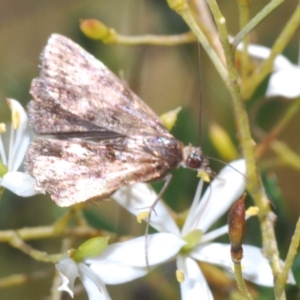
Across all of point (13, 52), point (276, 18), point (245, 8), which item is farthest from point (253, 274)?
point (13, 52)

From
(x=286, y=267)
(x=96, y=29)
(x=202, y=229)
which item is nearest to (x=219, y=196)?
(x=202, y=229)

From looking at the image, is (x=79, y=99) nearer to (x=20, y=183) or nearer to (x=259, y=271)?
(x=20, y=183)

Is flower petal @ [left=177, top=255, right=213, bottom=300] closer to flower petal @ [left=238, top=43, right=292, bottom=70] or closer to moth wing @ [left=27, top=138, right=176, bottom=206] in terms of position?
moth wing @ [left=27, top=138, right=176, bottom=206]

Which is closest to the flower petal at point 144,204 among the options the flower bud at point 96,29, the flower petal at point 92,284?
the flower petal at point 92,284

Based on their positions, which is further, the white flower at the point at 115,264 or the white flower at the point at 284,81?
the white flower at the point at 284,81

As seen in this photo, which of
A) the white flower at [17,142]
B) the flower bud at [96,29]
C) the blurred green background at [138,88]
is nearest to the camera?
the white flower at [17,142]

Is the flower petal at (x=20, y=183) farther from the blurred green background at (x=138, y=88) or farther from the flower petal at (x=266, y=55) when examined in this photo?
the flower petal at (x=266, y=55)
